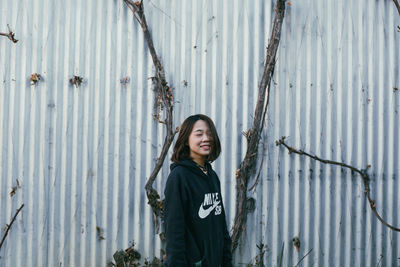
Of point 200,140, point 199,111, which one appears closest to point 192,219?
point 200,140

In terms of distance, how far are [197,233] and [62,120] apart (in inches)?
84.8

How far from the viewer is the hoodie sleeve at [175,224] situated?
7.44ft

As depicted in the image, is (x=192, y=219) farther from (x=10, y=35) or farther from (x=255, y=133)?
(x=10, y=35)

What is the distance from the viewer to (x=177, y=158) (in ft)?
8.44

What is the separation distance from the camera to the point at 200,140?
2.55 m

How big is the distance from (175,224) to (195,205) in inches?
7.6

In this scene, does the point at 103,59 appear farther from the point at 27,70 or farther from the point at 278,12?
the point at 278,12

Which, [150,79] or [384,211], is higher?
[150,79]

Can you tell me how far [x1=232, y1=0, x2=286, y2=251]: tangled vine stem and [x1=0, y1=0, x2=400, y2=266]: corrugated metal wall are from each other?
72mm

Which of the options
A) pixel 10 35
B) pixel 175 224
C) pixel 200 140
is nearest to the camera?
pixel 175 224

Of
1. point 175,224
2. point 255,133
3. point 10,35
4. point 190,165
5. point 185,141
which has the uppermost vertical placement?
point 10,35

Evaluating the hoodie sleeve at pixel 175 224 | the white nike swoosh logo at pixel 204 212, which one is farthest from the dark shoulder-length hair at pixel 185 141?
the white nike swoosh logo at pixel 204 212

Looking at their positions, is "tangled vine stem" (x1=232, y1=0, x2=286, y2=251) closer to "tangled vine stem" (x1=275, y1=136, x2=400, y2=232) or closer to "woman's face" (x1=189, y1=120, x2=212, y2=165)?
"tangled vine stem" (x1=275, y1=136, x2=400, y2=232)

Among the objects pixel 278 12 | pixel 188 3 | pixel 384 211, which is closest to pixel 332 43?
pixel 278 12
